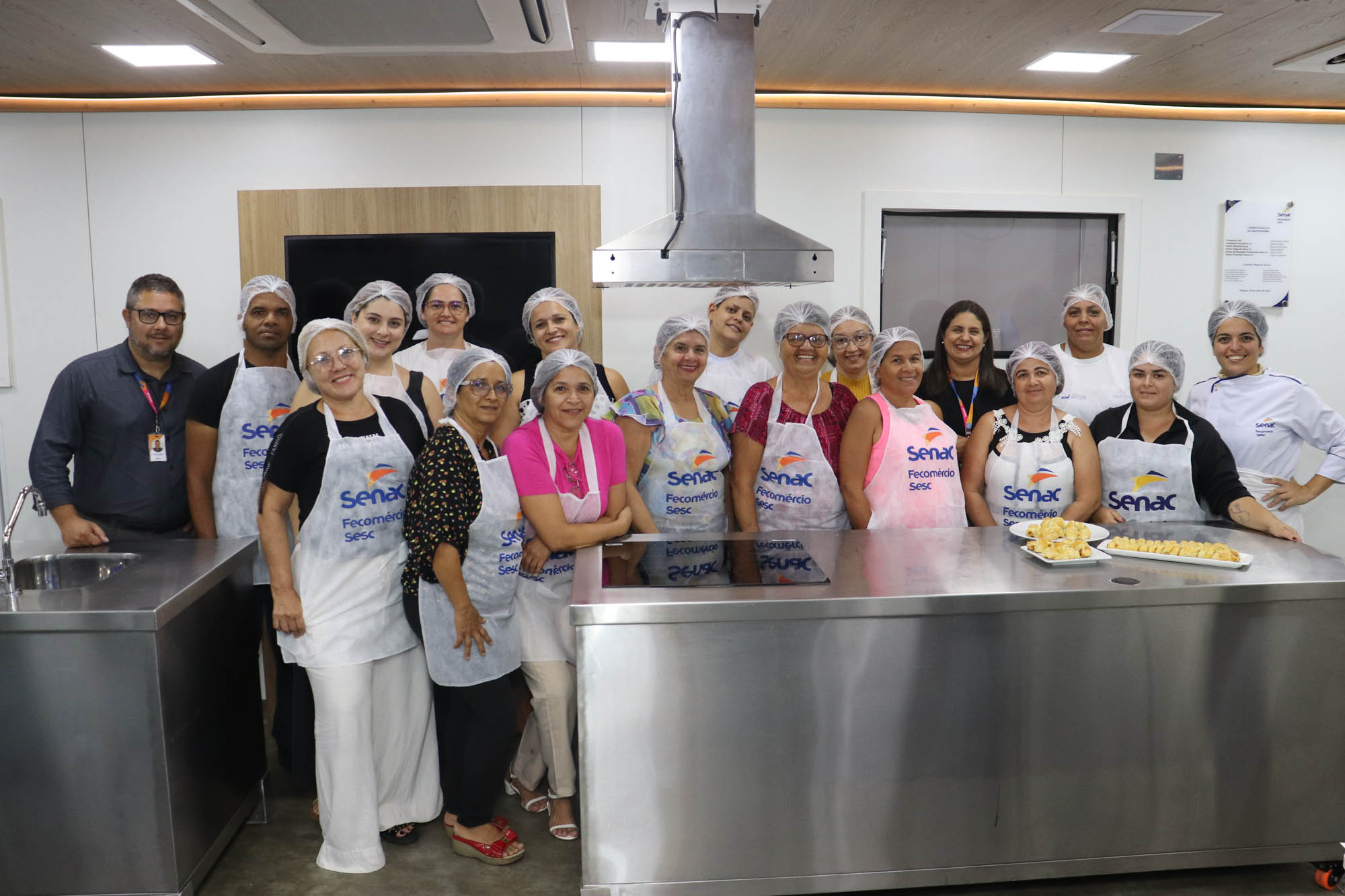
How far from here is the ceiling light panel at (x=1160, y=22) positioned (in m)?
2.94

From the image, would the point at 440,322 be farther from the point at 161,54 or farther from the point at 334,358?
the point at 161,54

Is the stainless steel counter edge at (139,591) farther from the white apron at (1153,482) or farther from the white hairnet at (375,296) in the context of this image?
the white apron at (1153,482)

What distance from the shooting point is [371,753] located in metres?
2.42

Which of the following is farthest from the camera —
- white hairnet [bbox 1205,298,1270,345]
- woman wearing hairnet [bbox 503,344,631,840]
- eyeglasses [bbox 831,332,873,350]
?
white hairnet [bbox 1205,298,1270,345]

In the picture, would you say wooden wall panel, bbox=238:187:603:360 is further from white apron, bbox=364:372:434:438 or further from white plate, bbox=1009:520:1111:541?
white plate, bbox=1009:520:1111:541

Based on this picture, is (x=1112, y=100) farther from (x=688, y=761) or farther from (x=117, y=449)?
(x=117, y=449)

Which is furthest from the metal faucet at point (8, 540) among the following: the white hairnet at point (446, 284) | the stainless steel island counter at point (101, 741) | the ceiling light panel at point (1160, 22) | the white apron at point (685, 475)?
the ceiling light panel at point (1160, 22)

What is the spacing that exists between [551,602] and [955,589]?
109cm

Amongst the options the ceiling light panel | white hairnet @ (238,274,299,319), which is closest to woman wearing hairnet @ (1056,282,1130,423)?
the ceiling light panel

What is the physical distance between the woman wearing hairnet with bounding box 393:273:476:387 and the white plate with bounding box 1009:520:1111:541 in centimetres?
183

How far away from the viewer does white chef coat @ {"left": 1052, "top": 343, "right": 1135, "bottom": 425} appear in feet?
11.0

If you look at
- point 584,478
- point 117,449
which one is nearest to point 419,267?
point 117,449

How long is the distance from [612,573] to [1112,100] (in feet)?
11.1

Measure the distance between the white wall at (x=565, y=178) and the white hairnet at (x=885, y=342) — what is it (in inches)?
47.9
